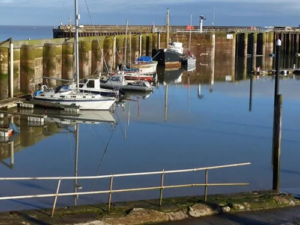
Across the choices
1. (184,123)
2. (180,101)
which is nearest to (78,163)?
(184,123)

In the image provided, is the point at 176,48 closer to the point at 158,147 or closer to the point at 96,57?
the point at 96,57

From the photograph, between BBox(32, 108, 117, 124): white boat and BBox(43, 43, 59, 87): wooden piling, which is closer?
BBox(32, 108, 117, 124): white boat

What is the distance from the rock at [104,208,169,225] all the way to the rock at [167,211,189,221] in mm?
80

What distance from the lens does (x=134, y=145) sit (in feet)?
63.5

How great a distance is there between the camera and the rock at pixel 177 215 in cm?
1015

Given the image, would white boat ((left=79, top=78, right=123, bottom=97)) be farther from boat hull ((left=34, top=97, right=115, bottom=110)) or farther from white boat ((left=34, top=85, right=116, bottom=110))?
boat hull ((left=34, top=97, right=115, bottom=110))

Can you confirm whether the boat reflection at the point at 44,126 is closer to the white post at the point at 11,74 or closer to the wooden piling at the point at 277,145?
the white post at the point at 11,74

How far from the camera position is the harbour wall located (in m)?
31.7

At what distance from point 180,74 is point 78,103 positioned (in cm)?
2312

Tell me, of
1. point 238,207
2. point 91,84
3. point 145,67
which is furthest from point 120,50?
point 238,207

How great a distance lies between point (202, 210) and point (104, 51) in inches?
1507

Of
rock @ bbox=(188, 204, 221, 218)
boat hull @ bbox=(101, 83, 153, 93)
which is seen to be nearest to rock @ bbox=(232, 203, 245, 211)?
rock @ bbox=(188, 204, 221, 218)

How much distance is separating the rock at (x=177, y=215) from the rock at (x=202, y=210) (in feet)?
0.33

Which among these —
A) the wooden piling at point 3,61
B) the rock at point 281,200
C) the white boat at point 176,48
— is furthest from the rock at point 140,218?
the white boat at point 176,48
